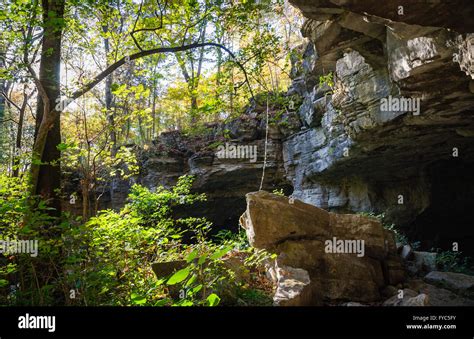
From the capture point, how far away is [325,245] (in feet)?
23.8

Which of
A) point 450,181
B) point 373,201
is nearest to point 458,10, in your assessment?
point 373,201

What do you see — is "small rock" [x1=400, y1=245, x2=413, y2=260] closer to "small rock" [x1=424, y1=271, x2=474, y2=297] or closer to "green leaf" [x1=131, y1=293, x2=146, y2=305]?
"small rock" [x1=424, y1=271, x2=474, y2=297]

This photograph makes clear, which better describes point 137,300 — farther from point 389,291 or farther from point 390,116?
point 390,116

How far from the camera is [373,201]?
14602 mm

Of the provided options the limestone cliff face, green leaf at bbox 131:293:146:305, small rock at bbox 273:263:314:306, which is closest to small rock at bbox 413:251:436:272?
the limestone cliff face

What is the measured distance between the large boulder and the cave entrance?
8381 mm

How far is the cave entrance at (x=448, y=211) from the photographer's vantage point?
1423 cm

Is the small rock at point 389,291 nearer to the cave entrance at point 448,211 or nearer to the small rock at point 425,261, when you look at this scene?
the small rock at point 425,261

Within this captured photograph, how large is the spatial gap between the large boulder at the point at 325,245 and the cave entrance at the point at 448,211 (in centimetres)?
838

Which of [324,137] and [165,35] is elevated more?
[165,35]

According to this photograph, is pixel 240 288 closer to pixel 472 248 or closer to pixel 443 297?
pixel 443 297

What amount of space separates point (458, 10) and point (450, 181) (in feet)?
41.5

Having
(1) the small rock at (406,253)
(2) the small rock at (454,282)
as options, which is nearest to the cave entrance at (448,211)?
(1) the small rock at (406,253)

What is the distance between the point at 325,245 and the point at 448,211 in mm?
11280
